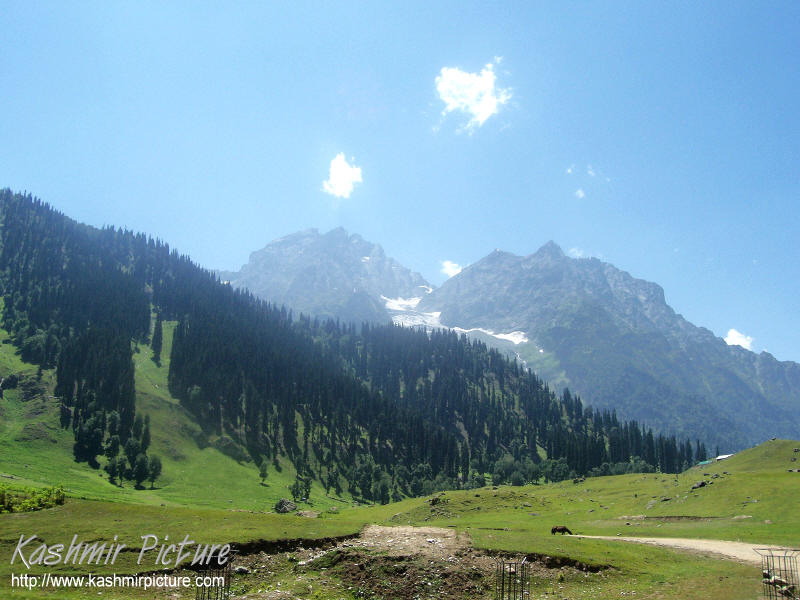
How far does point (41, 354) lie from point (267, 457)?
3504 inches

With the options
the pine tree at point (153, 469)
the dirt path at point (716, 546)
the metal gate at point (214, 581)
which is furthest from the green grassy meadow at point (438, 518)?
the pine tree at point (153, 469)

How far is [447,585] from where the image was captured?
3142 centimetres

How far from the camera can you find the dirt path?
38281 mm

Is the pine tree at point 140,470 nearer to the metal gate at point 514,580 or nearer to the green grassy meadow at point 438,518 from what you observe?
the green grassy meadow at point 438,518

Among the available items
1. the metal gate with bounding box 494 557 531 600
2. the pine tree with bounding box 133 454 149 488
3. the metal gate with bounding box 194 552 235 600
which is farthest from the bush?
the pine tree with bounding box 133 454 149 488

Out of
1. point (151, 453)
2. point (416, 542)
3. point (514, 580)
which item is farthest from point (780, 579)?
point (151, 453)

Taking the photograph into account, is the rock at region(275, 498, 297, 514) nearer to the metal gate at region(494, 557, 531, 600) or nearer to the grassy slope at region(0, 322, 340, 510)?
the grassy slope at region(0, 322, 340, 510)

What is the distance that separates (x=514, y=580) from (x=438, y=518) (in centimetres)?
4704

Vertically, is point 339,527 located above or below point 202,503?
above

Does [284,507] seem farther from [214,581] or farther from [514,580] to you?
[514,580]

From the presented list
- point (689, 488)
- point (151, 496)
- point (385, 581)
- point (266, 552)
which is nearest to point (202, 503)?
point (151, 496)

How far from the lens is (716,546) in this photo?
43844mm

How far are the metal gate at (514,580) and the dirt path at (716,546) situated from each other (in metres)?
18.7

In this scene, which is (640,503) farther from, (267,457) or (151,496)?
(267,457)
